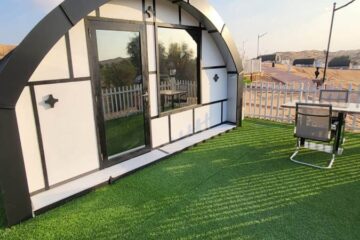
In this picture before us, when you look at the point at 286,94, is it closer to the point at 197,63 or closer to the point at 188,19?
the point at 197,63

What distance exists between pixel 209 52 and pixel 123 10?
7.84ft

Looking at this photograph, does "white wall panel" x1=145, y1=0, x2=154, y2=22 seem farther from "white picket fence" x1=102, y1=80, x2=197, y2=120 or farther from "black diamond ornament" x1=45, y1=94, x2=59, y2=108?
"black diamond ornament" x1=45, y1=94, x2=59, y2=108

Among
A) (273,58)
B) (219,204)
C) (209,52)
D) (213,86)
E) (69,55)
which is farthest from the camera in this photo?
(273,58)

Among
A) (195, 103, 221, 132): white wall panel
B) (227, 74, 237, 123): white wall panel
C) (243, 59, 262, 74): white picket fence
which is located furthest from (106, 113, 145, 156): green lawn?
(243, 59, 262, 74): white picket fence

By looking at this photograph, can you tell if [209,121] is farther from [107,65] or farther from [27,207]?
[27,207]

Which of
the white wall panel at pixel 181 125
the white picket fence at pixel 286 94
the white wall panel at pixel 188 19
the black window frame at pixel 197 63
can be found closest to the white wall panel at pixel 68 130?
the black window frame at pixel 197 63

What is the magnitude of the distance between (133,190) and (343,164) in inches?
135

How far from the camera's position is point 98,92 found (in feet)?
11.7

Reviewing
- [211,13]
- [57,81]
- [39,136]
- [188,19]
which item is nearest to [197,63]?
[188,19]

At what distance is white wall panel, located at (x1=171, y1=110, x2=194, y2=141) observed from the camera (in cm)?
497

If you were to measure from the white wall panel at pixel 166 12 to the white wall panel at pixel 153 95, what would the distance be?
1.07 metres

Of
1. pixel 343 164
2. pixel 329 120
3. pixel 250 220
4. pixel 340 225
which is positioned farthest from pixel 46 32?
pixel 343 164

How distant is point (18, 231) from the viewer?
100.0 inches

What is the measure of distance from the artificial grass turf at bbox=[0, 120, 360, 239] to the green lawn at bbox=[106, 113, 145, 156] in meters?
0.66
